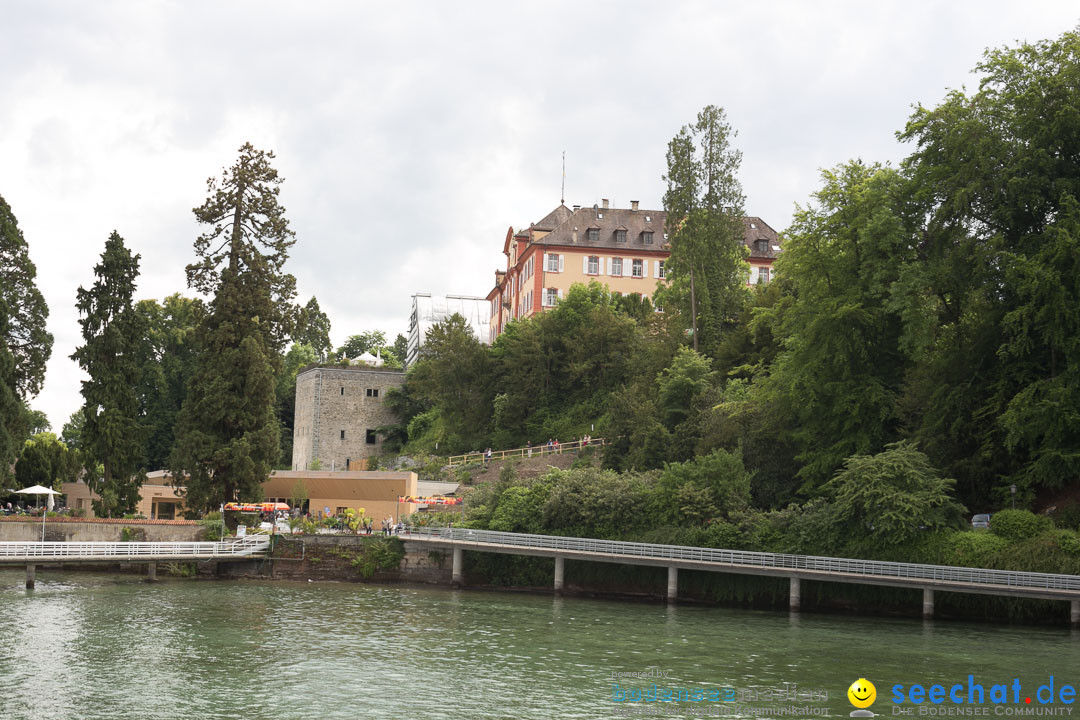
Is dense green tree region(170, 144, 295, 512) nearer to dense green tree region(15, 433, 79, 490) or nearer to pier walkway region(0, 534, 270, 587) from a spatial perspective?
pier walkway region(0, 534, 270, 587)

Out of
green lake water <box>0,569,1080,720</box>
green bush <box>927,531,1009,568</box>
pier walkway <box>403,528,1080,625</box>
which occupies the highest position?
green bush <box>927,531,1009,568</box>

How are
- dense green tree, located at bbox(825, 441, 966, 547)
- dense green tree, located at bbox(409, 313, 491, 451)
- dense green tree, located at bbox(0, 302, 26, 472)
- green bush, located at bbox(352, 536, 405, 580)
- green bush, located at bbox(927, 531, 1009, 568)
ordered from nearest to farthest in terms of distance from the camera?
green bush, located at bbox(927, 531, 1009, 568)
dense green tree, located at bbox(825, 441, 966, 547)
dense green tree, located at bbox(0, 302, 26, 472)
green bush, located at bbox(352, 536, 405, 580)
dense green tree, located at bbox(409, 313, 491, 451)

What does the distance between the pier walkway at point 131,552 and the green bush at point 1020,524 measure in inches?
1155

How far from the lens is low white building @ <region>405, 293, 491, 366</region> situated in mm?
115000

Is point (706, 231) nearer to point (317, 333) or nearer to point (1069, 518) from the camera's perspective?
point (1069, 518)

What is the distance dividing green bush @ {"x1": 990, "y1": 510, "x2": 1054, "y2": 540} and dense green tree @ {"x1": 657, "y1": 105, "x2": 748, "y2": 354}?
26.1 m

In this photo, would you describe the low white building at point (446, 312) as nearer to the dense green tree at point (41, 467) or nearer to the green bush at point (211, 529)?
the dense green tree at point (41, 467)

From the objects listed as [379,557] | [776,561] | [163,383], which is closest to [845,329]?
[776,561]

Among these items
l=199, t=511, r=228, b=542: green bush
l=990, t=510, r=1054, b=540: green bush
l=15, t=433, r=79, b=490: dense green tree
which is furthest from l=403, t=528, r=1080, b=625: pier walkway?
l=15, t=433, r=79, b=490: dense green tree

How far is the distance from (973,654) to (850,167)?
949 inches

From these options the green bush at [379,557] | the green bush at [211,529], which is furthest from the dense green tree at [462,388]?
the green bush at [211,529]

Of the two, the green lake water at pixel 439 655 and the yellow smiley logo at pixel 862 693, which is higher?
the yellow smiley logo at pixel 862 693

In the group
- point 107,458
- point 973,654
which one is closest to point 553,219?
point 107,458

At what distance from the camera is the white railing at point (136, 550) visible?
4216 cm
